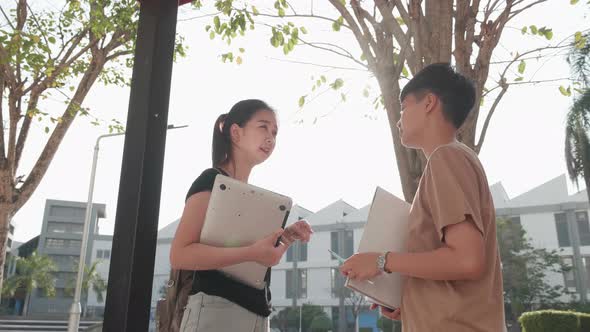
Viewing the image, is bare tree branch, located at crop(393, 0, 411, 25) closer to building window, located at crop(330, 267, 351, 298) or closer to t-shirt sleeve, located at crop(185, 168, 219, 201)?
t-shirt sleeve, located at crop(185, 168, 219, 201)

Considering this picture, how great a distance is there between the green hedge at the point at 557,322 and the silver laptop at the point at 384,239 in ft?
36.8

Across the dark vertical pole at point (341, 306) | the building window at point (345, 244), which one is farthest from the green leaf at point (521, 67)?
the dark vertical pole at point (341, 306)

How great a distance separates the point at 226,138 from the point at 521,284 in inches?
1150

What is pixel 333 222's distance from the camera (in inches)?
1497

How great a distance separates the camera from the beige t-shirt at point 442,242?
118 cm

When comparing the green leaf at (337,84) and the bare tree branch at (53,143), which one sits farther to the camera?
the bare tree branch at (53,143)

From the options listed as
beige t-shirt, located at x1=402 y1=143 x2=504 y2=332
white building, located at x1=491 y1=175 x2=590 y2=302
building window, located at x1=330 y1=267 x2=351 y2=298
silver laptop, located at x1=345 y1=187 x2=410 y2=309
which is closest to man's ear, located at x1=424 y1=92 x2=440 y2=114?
beige t-shirt, located at x1=402 y1=143 x2=504 y2=332

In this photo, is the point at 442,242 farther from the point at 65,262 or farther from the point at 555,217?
the point at 65,262

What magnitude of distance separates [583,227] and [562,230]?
1350 mm

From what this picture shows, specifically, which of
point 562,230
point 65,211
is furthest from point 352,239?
point 65,211

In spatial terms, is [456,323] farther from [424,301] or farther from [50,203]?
[50,203]

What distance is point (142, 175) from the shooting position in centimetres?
144

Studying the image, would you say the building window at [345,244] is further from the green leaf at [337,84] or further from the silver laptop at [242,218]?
the silver laptop at [242,218]

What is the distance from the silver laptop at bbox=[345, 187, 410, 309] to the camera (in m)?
1.35
